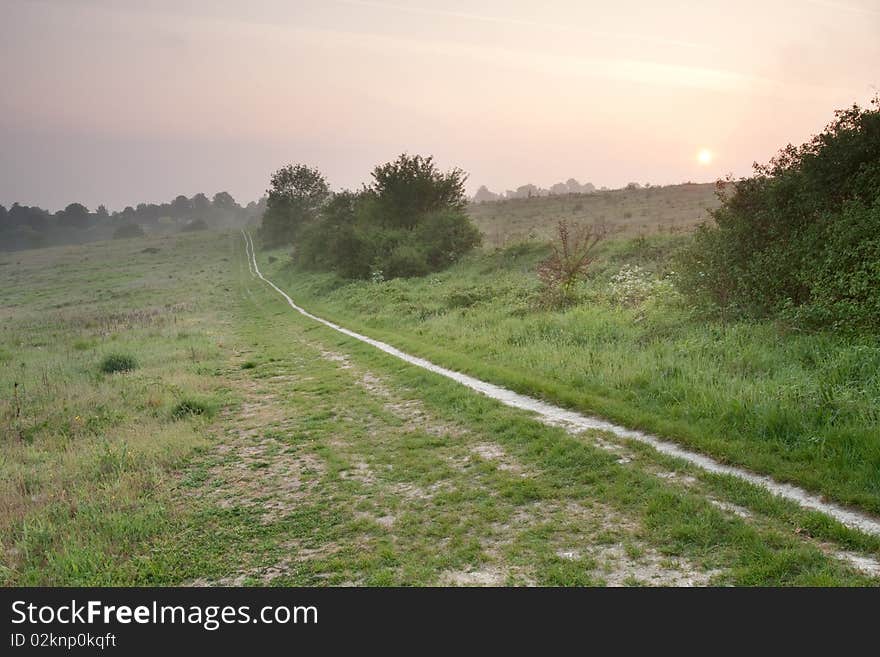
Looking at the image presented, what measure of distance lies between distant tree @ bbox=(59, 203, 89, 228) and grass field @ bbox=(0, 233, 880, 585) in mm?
207981

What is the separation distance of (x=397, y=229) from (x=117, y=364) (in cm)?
2283

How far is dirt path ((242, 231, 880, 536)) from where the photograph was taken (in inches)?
220

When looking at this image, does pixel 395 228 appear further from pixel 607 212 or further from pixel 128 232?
pixel 128 232

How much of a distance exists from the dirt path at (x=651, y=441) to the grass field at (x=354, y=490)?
292mm

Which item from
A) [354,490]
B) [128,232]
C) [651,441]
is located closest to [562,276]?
[651,441]

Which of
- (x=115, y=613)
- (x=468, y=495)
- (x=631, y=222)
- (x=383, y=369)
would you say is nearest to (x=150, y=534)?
(x=115, y=613)

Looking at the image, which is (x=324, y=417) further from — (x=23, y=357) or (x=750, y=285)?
(x=23, y=357)

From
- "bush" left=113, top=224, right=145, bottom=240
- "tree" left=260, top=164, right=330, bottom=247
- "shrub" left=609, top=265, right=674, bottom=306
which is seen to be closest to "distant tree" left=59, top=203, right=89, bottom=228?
"bush" left=113, top=224, right=145, bottom=240

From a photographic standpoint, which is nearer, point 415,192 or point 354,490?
point 354,490

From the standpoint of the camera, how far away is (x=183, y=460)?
9.11m

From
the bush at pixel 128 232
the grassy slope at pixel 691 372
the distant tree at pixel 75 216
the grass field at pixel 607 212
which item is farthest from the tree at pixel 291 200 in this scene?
the distant tree at pixel 75 216

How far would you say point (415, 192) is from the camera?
39625 mm

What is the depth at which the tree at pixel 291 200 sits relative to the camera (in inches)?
3049

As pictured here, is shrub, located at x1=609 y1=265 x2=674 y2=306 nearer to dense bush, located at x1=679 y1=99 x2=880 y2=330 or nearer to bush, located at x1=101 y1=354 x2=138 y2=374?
dense bush, located at x1=679 y1=99 x2=880 y2=330
